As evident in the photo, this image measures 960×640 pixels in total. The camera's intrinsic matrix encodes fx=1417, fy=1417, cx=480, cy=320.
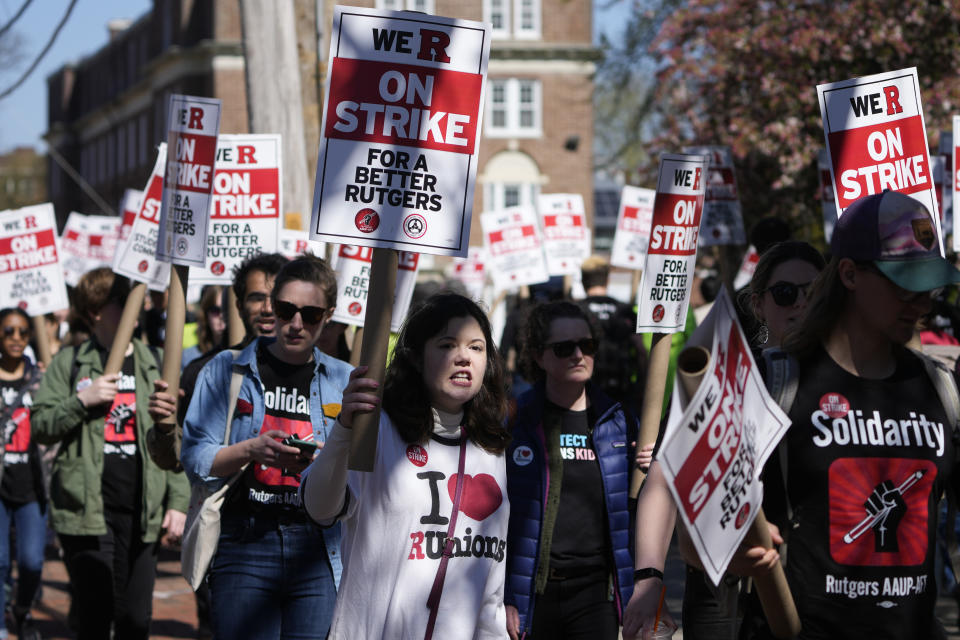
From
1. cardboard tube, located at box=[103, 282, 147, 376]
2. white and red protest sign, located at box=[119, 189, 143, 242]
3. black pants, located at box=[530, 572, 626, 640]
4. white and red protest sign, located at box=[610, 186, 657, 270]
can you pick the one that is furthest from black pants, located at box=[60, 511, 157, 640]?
white and red protest sign, located at box=[610, 186, 657, 270]

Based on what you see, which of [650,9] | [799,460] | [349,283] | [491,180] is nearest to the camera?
[799,460]

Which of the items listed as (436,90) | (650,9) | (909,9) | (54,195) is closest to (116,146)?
(54,195)

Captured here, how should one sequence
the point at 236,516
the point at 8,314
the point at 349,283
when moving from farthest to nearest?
the point at 8,314 → the point at 349,283 → the point at 236,516

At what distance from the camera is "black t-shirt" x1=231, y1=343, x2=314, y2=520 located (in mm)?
5188

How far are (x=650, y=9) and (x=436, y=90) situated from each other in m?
19.6

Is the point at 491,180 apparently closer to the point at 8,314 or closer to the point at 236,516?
the point at 8,314

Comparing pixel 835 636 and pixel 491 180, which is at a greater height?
pixel 491 180

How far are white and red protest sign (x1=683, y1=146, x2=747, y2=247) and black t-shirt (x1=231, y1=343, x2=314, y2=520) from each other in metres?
4.50

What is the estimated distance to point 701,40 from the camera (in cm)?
1962

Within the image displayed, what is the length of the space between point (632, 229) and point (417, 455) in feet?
31.8

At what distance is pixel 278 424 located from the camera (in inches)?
211

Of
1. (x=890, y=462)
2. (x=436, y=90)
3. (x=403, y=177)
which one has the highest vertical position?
(x=436, y=90)

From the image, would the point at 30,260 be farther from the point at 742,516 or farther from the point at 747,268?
the point at 742,516

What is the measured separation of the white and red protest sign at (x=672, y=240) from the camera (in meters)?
5.74
